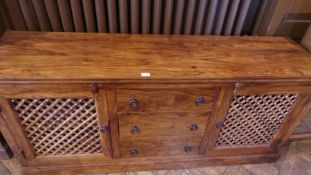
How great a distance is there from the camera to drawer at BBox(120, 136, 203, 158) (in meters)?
1.22

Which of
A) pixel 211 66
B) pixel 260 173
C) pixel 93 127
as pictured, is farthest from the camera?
pixel 260 173

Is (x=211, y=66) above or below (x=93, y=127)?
above

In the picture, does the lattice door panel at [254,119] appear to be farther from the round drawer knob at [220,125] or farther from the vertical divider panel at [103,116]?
the vertical divider panel at [103,116]

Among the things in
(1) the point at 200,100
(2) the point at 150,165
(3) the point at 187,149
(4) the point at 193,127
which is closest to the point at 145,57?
(1) the point at 200,100

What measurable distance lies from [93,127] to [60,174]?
0.41 meters

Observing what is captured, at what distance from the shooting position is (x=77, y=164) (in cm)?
129

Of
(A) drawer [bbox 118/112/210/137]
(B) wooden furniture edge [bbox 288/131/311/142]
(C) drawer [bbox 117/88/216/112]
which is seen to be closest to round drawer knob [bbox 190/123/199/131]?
(A) drawer [bbox 118/112/210/137]

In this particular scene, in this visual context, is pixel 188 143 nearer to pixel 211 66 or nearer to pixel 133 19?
pixel 211 66

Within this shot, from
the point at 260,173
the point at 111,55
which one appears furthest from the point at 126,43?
the point at 260,173

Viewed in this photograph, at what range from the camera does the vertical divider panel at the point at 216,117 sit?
3.49 ft

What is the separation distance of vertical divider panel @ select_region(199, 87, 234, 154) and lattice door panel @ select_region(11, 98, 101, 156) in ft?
1.88

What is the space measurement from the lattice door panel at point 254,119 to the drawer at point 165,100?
0.18 metres

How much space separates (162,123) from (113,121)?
0.24 metres

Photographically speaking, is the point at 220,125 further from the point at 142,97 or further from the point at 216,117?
the point at 142,97
